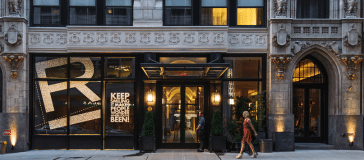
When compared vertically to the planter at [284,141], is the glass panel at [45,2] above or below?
above

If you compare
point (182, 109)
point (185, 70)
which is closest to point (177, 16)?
point (185, 70)

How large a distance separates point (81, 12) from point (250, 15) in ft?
24.6

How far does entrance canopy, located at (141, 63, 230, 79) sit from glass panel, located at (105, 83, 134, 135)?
1439 millimetres

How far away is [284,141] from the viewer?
1200cm

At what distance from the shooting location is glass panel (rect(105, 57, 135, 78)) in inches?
495

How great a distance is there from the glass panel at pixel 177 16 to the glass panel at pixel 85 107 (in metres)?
4.23

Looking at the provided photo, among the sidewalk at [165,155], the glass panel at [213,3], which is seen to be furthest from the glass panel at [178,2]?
the sidewalk at [165,155]

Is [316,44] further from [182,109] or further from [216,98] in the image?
[182,109]

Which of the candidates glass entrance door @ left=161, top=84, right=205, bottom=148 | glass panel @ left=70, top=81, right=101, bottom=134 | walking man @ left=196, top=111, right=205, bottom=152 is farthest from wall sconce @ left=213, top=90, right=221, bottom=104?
glass panel @ left=70, top=81, right=101, bottom=134

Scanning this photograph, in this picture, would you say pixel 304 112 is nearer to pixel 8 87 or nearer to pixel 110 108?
pixel 110 108

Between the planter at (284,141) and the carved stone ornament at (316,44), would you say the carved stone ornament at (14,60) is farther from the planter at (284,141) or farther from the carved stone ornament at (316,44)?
the carved stone ornament at (316,44)

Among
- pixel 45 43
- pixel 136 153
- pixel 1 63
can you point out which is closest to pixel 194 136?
pixel 136 153

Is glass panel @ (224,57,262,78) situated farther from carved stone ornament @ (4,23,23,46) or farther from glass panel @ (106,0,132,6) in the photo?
carved stone ornament @ (4,23,23,46)

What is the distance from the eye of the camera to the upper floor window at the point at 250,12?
42.0 feet
